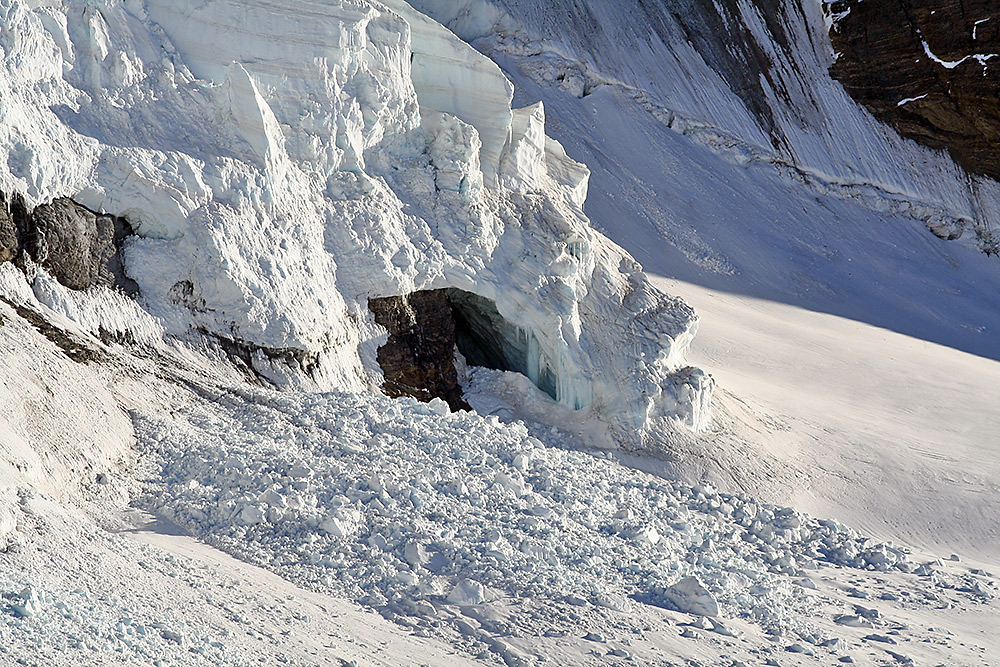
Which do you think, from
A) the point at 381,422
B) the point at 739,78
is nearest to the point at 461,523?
the point at 381,422

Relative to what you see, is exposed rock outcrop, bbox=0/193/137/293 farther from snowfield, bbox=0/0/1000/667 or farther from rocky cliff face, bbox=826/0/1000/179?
rocky cliff face, bbox=826/0/1000/179

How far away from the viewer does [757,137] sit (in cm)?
2805

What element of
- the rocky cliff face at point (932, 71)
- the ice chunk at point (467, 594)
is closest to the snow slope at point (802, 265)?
the rocky cliff face at point (932, 71)

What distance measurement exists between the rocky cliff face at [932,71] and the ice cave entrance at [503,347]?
67.2 ft

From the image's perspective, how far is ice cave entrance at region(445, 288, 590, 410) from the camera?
12.6 meters

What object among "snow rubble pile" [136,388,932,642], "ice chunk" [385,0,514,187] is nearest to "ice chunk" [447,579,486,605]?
"snow rubble pile" [136,388,932,642]

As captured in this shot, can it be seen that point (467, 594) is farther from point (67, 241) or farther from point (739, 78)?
point (739, 78)

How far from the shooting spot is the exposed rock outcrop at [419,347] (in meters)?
11.9

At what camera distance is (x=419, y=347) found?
1213 cm

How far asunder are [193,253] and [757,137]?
20.6 metres

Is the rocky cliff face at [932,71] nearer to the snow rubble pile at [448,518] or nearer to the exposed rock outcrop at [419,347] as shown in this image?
the snow rubble pile at [448,518]

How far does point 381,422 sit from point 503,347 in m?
3.28

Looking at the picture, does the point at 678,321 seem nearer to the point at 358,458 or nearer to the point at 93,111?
the point at 358,458

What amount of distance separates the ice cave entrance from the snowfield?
79 millimetres
